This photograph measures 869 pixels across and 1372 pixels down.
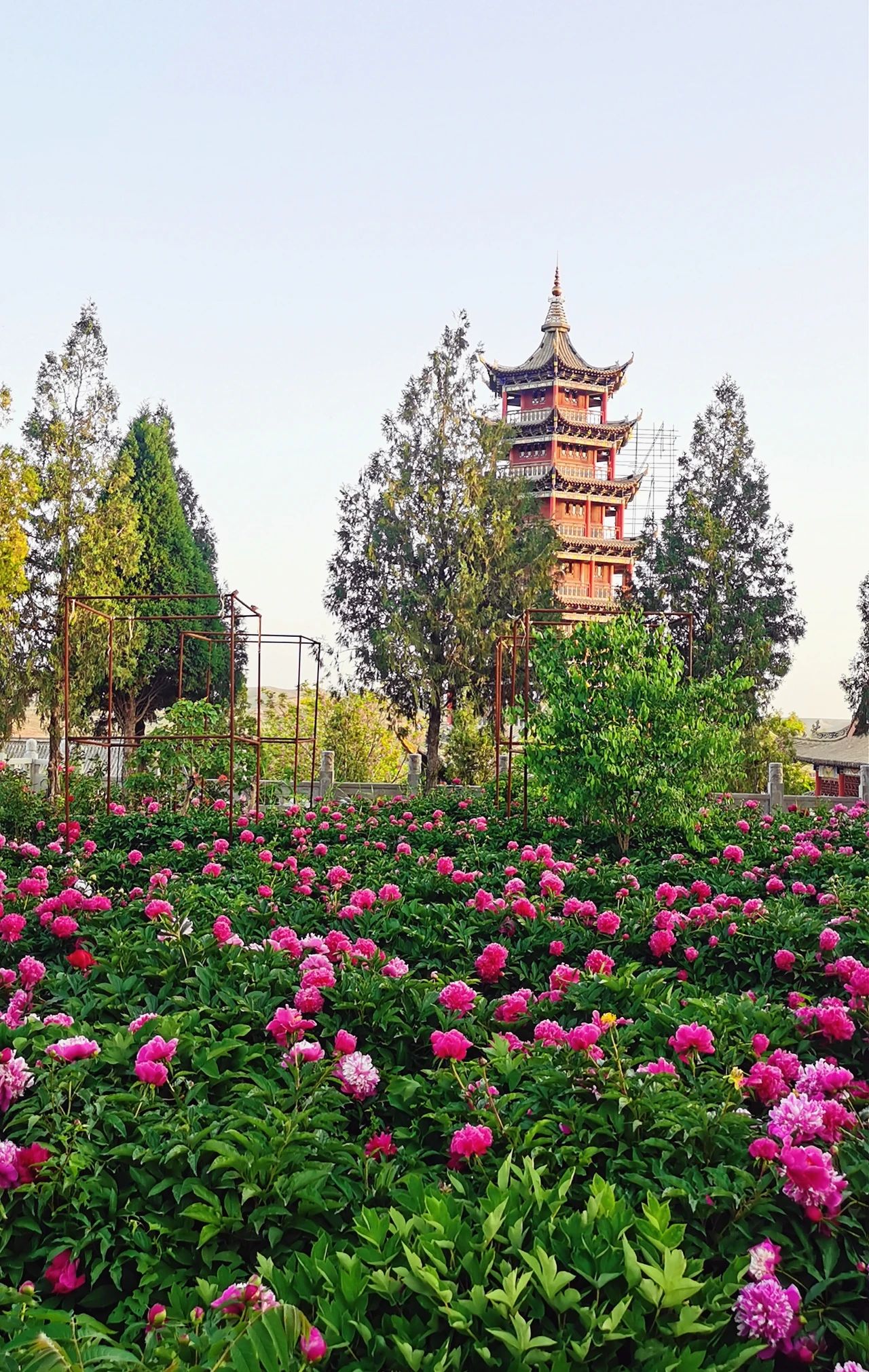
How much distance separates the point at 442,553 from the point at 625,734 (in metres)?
14.7

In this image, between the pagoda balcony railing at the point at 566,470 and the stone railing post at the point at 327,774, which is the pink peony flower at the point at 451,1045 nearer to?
the stone railing post at the point at 327,774

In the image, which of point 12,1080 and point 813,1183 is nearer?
point 813,1183

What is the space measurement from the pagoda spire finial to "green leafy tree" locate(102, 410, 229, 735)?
15229mm

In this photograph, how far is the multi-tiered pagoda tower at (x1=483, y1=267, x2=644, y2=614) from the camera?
34938 mm

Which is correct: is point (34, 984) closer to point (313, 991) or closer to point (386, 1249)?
point (313, 991)

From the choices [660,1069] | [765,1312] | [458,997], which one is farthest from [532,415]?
[765,1312]

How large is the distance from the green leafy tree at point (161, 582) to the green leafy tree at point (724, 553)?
9.78 m

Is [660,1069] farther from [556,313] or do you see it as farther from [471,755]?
[556,313]

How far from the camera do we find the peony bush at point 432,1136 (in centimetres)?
170

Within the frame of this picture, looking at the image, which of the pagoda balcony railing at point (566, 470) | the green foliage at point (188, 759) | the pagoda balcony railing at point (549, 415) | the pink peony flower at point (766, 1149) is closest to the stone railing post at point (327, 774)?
the green foliage at point (188, 759)

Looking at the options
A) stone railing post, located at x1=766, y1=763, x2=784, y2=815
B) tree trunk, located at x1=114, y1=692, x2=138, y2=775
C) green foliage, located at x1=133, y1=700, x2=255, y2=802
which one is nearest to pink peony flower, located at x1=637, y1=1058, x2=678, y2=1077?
green foliage, located at x1=133, y1=700, x2=255, y2=802

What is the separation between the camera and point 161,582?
2467 cm

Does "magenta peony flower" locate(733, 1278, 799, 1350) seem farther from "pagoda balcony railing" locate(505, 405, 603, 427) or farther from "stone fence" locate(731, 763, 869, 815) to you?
"pagoda balcony railing" locate(505, 405, 603, 427)

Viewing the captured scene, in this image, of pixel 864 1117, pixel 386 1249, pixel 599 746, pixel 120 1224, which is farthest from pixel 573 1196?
pixel 599 746
